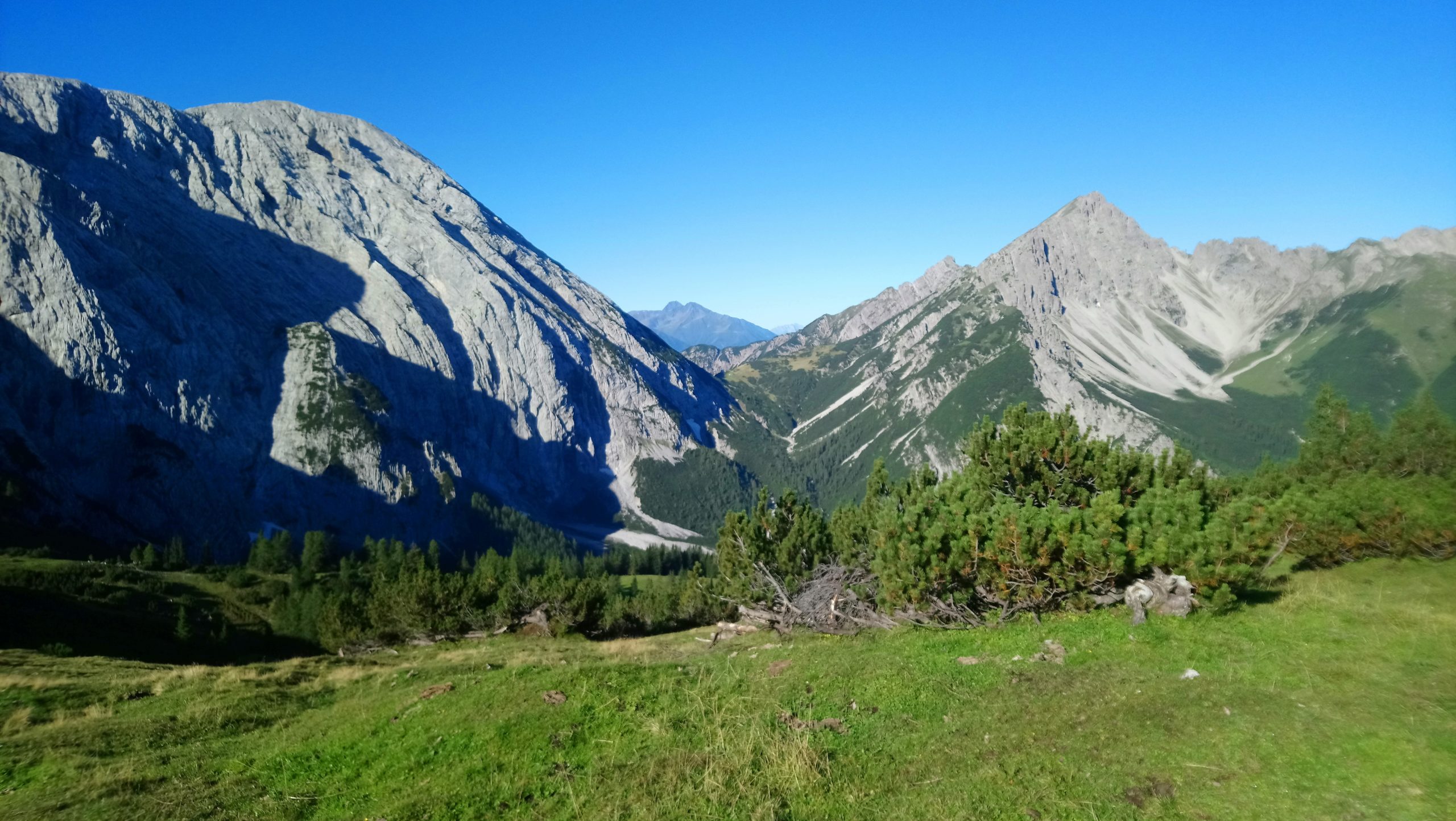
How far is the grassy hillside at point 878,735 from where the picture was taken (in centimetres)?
1459

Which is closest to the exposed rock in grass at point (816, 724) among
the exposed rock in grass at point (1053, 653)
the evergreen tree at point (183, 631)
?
the exposed rock in grass at point (1053, 653)

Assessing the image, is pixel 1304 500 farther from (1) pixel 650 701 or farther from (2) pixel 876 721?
(1) pixel 650 701

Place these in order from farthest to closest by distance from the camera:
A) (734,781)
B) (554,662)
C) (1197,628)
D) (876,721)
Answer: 1. (554,662)
2. (1197,628)
3. (876,721)
4. (734,781)

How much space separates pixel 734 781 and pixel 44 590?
116722 millimetres

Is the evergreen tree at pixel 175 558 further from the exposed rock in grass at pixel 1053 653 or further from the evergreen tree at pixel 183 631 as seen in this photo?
the exposed rock in grass at pixel 1053 653

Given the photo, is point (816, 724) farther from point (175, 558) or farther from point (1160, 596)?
point (175, 558)

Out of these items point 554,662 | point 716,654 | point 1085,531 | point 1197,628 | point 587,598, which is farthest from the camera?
point 587,598

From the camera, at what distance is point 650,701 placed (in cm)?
2189

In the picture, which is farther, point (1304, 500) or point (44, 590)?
point (44, 590)

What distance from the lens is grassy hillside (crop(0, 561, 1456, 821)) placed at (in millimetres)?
14594

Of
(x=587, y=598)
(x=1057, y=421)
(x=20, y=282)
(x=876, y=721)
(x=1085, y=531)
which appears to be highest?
(x=20, y=282)

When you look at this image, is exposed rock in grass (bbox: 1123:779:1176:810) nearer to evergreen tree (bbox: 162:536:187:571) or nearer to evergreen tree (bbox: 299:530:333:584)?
evergreen tree (bbox: 299:530:333:584)

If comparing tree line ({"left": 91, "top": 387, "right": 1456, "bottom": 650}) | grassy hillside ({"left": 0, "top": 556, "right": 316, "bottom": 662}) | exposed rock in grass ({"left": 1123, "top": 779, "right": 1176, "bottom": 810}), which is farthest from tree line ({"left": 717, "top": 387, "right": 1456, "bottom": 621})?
grassy hillside ({"left": 0, "top": 556, "right": 316, "bottom": 662})

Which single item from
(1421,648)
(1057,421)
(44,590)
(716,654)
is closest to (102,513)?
(44,590)
